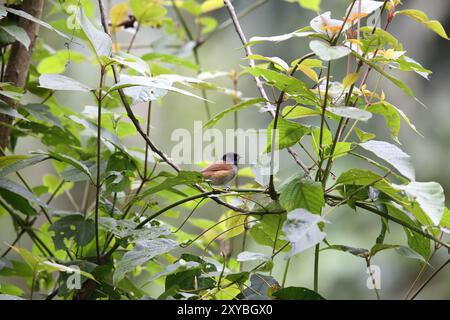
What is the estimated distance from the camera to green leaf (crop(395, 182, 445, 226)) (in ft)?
2.53

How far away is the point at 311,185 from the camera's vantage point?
0.93 metres

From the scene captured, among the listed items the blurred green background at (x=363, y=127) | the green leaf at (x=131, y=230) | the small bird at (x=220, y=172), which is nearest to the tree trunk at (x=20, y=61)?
the green leaf at (x=131, y=230)

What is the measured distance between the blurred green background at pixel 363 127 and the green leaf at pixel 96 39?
2.27 metres

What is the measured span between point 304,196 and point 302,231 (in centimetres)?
16

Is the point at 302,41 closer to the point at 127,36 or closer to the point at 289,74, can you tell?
the point at 127,36

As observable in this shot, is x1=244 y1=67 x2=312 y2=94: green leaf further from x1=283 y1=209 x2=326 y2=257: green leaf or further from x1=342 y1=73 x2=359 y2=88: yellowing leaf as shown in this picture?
x1=283 y1=209 x2=326 y2=257: green leaf

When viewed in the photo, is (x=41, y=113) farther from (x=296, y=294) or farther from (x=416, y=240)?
(x=416, y=240)

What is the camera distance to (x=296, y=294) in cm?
91

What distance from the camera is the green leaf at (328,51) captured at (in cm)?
81

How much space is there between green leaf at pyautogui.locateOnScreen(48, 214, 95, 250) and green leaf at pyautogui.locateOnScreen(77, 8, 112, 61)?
0.42 meters

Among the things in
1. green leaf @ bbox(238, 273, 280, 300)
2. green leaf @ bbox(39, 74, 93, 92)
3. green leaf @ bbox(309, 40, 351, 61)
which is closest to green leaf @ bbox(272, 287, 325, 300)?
green leaf @ bbox(238, 273, 280, 300)

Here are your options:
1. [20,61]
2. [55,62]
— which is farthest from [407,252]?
[55,62]
